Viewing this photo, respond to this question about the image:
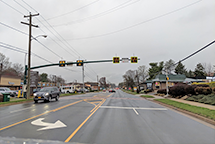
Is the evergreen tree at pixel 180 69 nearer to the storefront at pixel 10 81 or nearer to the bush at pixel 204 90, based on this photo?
the bush at pixel 204 90

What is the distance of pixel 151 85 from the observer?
6284cm

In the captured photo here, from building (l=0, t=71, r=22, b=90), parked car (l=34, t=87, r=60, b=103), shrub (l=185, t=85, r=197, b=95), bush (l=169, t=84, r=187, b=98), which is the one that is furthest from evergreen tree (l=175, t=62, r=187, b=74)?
parked car (l=34, t=87, r=60, b=103)

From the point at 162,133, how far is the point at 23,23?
2369 centimetres

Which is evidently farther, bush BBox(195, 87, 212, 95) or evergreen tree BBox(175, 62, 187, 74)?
evergreen tree BBox(175, 62, 187, 74)

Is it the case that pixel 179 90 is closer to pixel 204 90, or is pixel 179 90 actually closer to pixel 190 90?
pixel 190 90

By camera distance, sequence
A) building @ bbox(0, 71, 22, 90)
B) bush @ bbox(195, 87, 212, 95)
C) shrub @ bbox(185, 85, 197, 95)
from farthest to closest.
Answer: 1. building @ bbox(0, 71, 22, 90)
2. shrub @ bbox(185, 85, 197, 95)
3. bush @ bbox(195, 87, 212, 95)

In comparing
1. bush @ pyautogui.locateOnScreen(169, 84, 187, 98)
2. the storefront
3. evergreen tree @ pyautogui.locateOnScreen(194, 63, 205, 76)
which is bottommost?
bush @ pyautogui.locateOnScreen(169, 84, 187, 98)

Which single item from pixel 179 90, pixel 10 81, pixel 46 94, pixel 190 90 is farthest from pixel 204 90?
pixel 10 81

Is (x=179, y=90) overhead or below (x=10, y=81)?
below

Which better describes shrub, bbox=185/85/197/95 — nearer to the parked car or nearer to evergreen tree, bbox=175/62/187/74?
the parked car

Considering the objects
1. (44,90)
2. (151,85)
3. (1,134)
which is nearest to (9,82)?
(44,90)

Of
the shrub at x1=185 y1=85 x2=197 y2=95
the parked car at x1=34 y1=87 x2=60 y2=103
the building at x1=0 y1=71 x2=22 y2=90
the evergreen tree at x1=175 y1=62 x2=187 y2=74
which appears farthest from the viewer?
the evergreen tree at x1=175 y1=62 x2=187 y2=74

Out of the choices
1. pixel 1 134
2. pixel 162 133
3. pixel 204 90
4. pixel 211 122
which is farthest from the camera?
pixel 204 90

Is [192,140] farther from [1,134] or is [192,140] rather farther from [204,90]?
[204,90]
